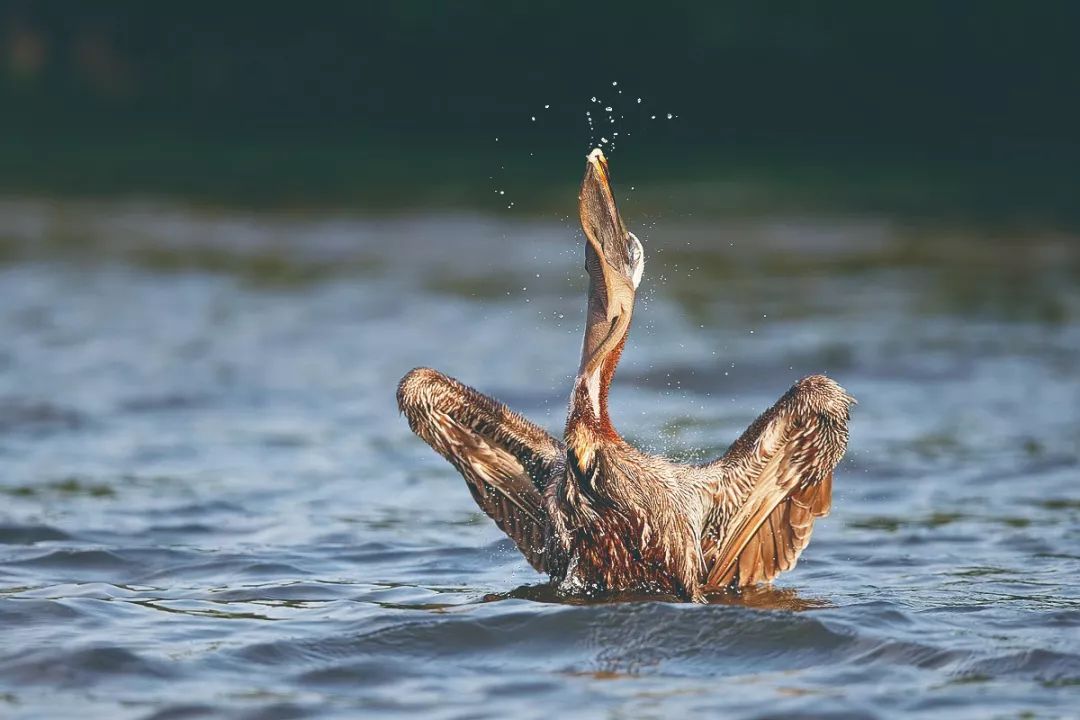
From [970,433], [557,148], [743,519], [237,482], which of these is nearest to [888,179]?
[557,148]

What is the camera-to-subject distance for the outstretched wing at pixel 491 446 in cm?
832

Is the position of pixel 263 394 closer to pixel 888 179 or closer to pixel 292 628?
pixel 292 628

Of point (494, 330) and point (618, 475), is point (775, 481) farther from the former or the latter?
point (494, 330)

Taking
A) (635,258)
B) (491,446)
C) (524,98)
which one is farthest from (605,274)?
(524,98)

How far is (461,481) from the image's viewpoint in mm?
11305

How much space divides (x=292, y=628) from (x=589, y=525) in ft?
4.58

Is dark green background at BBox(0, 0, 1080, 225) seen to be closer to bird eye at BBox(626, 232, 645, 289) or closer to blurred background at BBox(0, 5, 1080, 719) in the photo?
blurred background at BBox(0, 5, 1080, 719)

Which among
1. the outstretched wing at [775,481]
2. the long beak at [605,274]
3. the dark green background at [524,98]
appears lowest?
the outstretched wing at [775,481]

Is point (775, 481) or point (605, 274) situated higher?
point (605, 274)

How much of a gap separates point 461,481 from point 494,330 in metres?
5.41

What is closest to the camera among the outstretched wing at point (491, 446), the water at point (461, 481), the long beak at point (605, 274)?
the water at point (461, 481)

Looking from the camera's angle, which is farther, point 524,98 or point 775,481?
point 524,98

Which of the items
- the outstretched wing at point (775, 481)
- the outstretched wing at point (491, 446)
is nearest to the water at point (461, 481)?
the outstretched wing at point (775, 481)

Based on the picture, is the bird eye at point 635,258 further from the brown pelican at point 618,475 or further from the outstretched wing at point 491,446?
the outstretched wing at point 491,446
